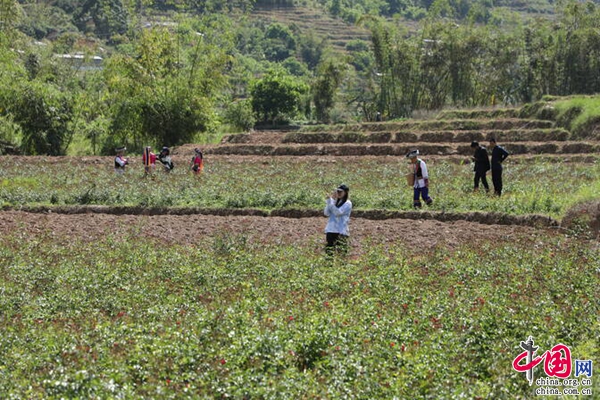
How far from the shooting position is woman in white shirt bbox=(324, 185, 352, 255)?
12258 millimetres

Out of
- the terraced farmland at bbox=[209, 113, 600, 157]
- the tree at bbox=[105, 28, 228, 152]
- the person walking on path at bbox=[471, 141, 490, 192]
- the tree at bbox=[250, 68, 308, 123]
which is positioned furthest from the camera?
the tree at bbox=[250, 68, 308, 123]

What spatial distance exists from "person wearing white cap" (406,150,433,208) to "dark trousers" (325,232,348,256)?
4595 millimetres

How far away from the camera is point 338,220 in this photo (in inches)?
489

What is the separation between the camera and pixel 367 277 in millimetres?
10445

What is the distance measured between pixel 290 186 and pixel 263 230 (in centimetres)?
546

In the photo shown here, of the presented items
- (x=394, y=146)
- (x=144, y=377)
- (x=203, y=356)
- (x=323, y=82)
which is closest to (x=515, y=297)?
(x=203, y=356)

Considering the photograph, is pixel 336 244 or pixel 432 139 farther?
pixel 432 139

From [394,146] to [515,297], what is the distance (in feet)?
73.9

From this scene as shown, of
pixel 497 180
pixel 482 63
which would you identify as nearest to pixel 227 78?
pixel 482 63

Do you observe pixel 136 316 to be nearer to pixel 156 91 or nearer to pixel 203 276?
pixel 203 276

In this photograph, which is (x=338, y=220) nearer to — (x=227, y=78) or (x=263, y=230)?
(x=263, y=230)

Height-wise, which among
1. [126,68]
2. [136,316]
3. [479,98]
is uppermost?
[136,316]

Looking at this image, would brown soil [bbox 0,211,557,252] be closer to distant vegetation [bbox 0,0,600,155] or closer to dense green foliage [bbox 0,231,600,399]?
dense green foliage [bbox 0,231,600,399]

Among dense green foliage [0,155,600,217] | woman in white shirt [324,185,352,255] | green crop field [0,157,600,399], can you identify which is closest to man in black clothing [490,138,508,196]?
dense green foliage [0,155,600,217]
